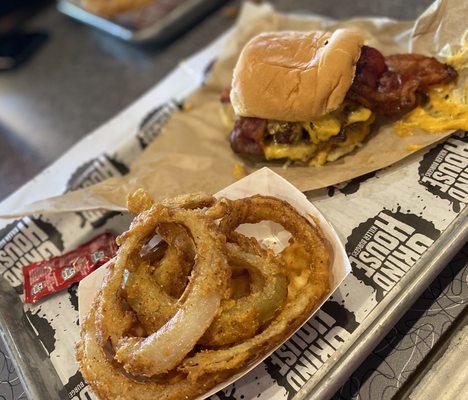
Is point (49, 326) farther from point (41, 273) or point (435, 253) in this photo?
point (435, 253)

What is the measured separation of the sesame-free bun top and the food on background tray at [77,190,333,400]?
459 millimetres

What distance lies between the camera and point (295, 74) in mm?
1755

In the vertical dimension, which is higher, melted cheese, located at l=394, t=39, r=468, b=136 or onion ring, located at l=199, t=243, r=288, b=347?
melted cheese, located at l=394, t=39, r=468, b=136

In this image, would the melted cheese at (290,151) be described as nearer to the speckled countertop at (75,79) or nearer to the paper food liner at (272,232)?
the paper food liner at (272,232)

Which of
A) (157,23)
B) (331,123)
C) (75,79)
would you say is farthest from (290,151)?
(75,79)

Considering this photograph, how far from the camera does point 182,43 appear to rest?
312 cm

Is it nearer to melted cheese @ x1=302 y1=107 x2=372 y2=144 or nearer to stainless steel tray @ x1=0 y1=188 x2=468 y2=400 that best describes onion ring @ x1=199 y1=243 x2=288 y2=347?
stainless steel tray @ x1=0 y1=188 x2=468 y2=400

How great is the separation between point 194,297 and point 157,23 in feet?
7.94

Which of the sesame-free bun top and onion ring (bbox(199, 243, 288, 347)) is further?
Answer: the sesame-free bun top

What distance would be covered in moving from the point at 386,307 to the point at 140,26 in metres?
2.57

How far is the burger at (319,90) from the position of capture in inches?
68.1

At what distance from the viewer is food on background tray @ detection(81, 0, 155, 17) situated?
10.5ft

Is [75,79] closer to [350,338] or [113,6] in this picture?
[113,6]

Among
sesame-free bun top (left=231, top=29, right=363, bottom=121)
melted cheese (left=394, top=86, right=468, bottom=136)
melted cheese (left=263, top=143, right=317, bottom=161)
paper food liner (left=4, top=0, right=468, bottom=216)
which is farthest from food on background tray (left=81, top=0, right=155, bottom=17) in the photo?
melted cheese (left=394, top=86, right=468, bottom=136)
